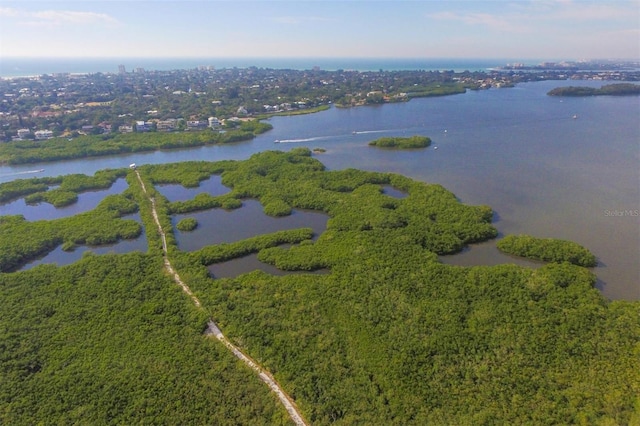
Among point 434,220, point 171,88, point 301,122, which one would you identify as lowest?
point 434,220

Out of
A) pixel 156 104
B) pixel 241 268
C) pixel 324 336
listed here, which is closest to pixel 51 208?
pixel 241 268

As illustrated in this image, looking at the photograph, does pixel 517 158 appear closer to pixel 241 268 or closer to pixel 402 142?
pixel 402 142

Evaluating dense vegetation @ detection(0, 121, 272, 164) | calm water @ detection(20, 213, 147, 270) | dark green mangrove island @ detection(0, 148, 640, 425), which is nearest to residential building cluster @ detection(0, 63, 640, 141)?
dense vegetation @ detection(0, 121, 272, 164)

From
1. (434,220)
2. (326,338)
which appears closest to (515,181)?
(434,220)

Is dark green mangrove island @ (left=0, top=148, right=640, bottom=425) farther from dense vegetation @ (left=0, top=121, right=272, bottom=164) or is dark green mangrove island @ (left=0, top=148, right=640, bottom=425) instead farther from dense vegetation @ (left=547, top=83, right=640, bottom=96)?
dense vegetation @ (left=547, top=83, right=640, bottom=96)

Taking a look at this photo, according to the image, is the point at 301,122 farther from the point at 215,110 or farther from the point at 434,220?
the point at 434,220

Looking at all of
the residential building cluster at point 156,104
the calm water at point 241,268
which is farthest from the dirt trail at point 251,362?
the residential building cluster at point 156,104
